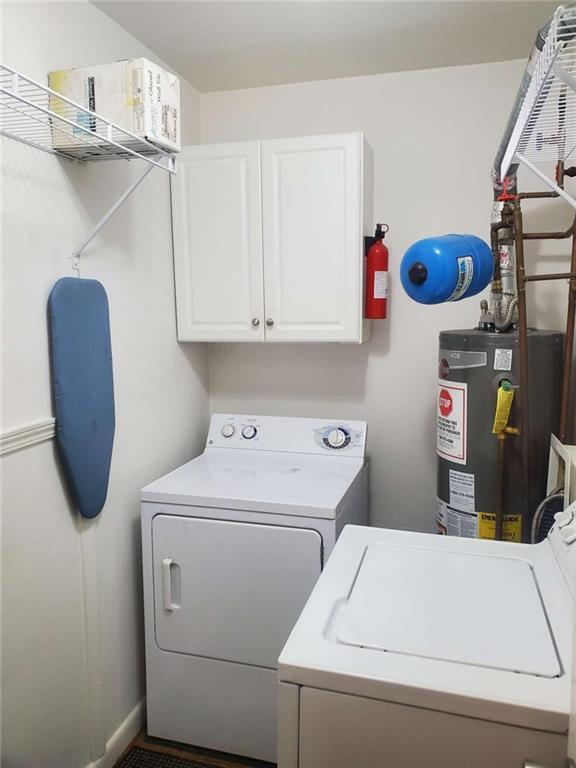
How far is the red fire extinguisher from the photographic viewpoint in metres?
2.15

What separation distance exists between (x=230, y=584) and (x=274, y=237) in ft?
4.21

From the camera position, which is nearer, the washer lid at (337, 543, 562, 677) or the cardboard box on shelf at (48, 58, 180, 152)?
the washer lid at (337, 543, 562, 677)

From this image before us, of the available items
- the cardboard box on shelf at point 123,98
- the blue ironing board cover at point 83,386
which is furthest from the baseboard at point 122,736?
the cardboard box on shelf at point 123,98

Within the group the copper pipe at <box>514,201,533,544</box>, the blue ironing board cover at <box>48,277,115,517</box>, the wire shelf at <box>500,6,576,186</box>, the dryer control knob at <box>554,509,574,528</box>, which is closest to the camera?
the wire shelf at <box>500,6,576,186</box>

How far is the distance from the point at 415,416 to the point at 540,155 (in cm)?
111

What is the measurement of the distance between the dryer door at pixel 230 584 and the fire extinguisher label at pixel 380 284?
3.19 ft

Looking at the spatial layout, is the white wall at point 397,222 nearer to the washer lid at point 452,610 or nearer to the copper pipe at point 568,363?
the copper pipe at point 568,363

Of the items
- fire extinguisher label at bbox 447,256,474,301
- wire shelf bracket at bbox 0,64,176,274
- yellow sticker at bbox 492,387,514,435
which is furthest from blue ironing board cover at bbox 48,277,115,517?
yellow sticker at bbox 492,387,514,435

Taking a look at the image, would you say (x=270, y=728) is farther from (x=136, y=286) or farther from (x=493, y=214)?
(x=493, y=214)

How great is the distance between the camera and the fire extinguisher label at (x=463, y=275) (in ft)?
5.40

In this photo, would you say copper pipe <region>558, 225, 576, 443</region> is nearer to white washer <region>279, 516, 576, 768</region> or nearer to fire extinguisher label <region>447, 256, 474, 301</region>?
fire extinguisher label <region>447, 256, 474, 301</region>

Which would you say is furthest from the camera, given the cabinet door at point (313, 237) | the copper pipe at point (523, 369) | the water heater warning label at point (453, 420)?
the cabinet door at point (313, 237)

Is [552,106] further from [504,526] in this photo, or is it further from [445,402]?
[504,526]

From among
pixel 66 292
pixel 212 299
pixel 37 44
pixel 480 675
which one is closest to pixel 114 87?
pixel 37 44
